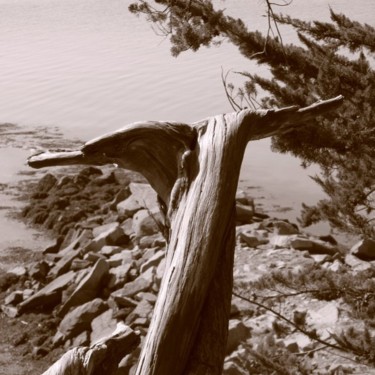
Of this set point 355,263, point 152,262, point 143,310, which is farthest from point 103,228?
point 355,263

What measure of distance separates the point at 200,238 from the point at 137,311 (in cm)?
815

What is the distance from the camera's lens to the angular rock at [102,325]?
1094cm

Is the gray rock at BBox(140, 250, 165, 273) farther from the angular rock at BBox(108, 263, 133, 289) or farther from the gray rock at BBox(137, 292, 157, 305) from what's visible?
the gray rock at BBox(137, 292, 157, 305)

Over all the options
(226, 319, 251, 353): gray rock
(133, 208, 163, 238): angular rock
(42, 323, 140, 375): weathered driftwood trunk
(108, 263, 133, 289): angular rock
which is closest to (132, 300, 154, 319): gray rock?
(108, 263, 133, 289): angular rock

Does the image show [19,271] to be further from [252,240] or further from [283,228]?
[283,228]

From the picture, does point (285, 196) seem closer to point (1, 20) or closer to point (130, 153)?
point (130, 153)

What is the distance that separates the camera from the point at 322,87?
24.0ft

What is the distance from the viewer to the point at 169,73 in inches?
965

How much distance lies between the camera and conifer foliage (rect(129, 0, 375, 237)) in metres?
7.43

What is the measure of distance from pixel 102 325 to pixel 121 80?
14.9 meters

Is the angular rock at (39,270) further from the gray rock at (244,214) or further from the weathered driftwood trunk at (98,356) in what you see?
the weathered driftwood trunk at (98,356)

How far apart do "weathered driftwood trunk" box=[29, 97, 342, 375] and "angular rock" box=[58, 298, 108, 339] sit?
26.9ft

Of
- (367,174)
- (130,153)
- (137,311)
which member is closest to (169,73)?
(137,311)

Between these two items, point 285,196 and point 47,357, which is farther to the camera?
point 285,196
